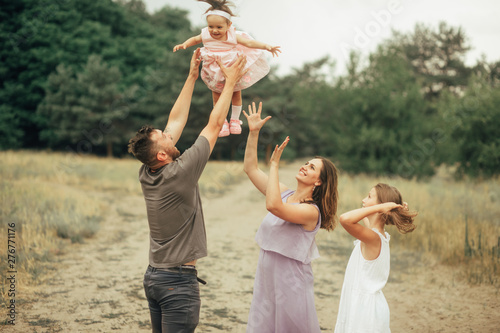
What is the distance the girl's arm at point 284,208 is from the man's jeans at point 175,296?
742 millimetres

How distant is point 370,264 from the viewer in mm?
3412

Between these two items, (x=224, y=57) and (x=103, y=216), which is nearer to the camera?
(x=224, y=57)

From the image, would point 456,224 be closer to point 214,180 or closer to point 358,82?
point 214,180

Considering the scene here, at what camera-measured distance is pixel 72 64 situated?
3122 cm

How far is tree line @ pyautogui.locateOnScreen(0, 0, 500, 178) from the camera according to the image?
21773 millimetres

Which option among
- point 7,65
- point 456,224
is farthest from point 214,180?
point 7,65

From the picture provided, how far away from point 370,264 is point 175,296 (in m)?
1.61

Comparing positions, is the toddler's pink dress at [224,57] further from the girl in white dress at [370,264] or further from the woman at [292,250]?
Answer: the girl in white dress at [370,264]

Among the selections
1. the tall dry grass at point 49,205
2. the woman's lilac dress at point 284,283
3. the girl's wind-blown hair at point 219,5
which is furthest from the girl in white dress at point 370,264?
the tall dry grass at point 49,205

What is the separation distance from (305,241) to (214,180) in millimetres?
16879

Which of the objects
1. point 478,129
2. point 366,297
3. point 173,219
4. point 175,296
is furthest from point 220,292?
point 478,129

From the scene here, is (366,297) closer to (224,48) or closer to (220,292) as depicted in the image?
(224,48)

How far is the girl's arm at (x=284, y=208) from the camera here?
2900 mm

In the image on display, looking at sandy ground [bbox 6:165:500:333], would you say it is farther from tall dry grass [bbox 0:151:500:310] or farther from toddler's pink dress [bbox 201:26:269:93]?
toddler's pink dress [bbox 201:26:269:93]
